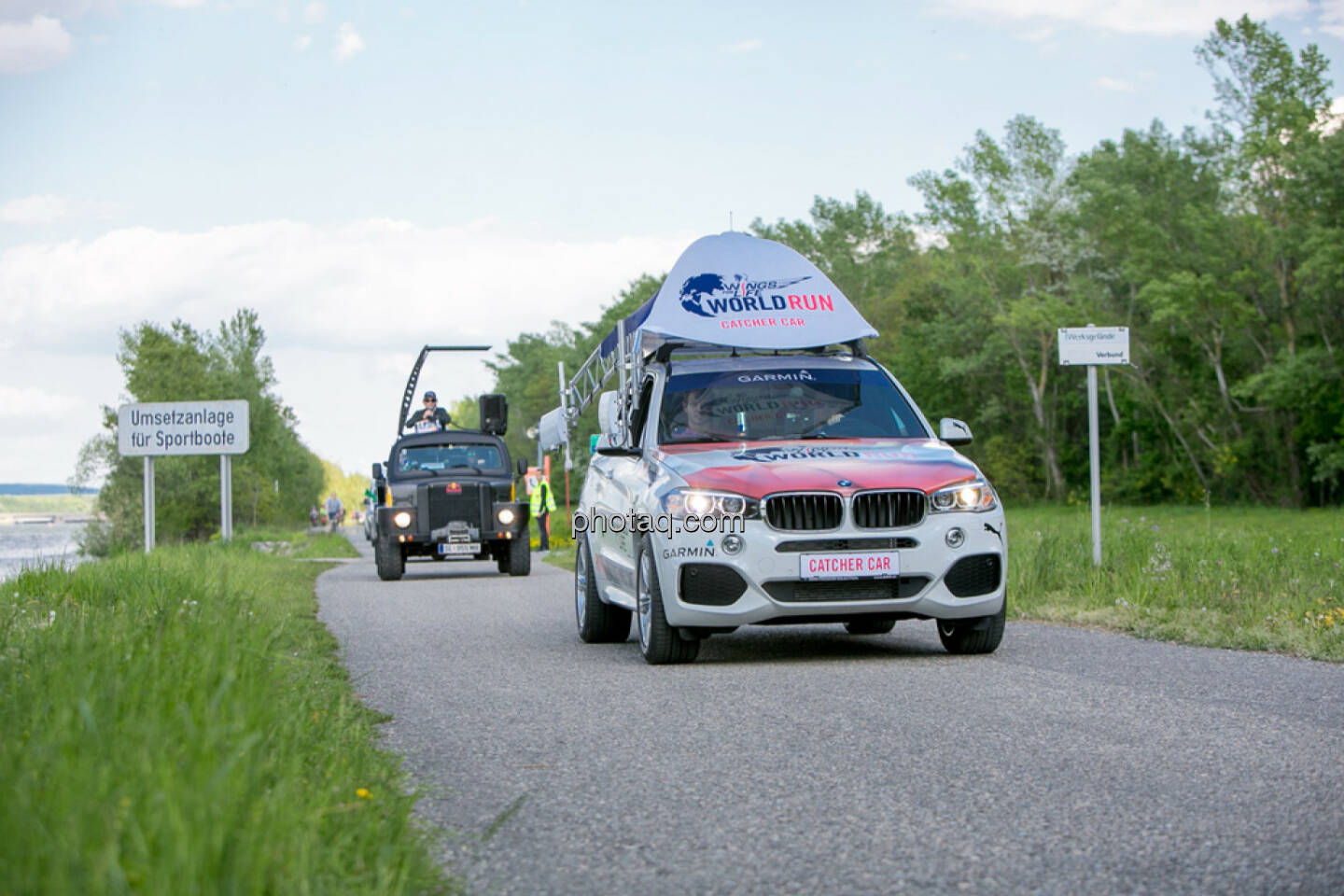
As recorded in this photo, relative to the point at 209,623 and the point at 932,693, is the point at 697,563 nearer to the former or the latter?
the point at 932,693

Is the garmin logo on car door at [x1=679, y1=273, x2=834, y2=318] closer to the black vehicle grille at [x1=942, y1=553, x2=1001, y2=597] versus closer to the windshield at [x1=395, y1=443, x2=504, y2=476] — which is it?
the black vehicle grille at [x1=942, y1=553, x2=1001, y2=597]

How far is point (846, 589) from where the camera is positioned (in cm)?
841

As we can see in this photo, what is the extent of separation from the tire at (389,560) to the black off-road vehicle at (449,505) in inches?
0.5

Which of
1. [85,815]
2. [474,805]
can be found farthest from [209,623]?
[85,815]

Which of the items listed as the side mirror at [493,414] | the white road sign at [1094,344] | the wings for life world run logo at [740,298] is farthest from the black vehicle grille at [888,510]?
the side mirror at [493,414]

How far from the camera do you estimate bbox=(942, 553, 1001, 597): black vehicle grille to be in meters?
8.52

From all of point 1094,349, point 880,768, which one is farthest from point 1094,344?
point 880,768

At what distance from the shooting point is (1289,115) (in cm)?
4466

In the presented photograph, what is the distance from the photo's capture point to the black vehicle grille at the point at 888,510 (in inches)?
331

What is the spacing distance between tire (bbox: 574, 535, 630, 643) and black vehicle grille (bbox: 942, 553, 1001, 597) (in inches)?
108

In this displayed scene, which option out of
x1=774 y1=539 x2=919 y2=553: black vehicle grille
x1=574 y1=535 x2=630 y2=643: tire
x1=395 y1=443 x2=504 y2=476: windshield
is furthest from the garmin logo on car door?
x1=395 y1=443 x2=504 y2=476: windshield

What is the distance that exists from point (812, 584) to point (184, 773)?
5493 millimetres

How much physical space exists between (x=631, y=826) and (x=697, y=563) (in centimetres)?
386

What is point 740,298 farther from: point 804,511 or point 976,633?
point 976,633
